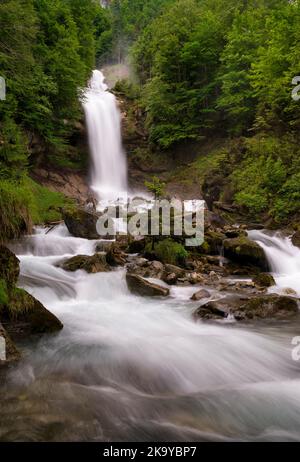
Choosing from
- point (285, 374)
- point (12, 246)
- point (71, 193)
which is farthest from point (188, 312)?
point (71, 193)

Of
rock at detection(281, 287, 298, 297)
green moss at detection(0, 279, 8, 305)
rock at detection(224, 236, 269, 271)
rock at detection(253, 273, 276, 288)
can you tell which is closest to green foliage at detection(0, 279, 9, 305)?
green moss at detection(0, 279, 8, 305)

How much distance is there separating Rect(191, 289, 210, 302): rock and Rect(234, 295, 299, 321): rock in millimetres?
1202

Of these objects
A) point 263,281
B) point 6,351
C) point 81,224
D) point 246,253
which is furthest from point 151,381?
point 81,224

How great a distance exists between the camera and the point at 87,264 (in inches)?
364

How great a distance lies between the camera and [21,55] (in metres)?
10.2

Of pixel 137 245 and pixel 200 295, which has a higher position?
pixel 137 245

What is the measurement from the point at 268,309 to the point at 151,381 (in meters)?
3.12

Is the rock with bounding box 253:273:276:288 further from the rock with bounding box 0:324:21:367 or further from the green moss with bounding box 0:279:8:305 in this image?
the rock with bounding box 0:324:21:367

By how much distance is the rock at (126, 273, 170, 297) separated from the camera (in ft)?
26.7

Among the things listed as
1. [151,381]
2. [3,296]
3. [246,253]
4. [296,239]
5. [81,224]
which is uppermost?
[81,224]

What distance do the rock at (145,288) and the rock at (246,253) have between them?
3145mm

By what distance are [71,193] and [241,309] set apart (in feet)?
53.7

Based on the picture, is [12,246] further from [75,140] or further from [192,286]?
[75,140]

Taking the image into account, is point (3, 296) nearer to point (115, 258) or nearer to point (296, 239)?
point (115, 258)
